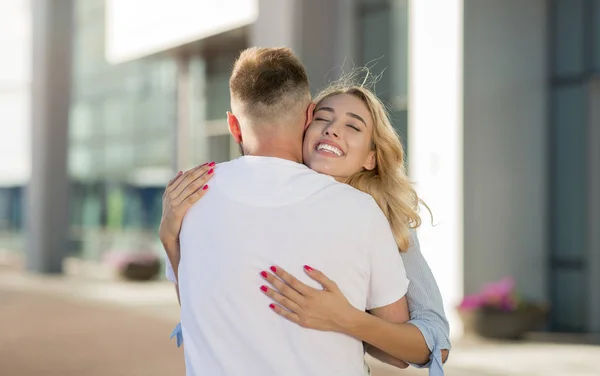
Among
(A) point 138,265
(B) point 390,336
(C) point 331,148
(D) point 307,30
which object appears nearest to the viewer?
(B) point 390,336

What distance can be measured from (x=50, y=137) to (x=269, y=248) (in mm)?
18243

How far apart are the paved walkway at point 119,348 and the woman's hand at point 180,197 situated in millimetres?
4749

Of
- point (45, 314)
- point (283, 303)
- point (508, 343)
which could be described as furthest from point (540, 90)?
point (283, 303)

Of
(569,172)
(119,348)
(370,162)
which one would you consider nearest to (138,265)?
(119,348)

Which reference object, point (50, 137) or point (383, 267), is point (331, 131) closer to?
point (383, 267)

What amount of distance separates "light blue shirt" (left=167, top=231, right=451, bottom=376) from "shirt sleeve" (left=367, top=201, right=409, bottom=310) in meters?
0.09

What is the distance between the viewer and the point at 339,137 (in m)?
2.38

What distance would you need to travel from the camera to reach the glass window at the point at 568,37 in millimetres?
10227

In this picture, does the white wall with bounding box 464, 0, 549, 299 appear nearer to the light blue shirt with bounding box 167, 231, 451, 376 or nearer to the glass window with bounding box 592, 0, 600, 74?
the glass window with bounding box 592, 0, 600, 74

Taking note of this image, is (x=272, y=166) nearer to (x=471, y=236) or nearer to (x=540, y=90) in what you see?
(x=471, y=236)

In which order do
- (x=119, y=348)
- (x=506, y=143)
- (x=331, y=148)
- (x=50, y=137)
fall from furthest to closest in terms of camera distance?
(x=50, y=137), (x=506, y=143), (x=119, y=348), (x=331, y=148)

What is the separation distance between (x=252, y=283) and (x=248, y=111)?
434 mm

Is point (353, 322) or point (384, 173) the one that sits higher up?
point (384, 173)

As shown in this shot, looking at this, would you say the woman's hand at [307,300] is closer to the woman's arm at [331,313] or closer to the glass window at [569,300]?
the woman's arm at [331,313]
